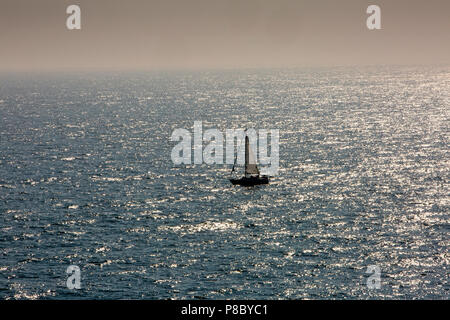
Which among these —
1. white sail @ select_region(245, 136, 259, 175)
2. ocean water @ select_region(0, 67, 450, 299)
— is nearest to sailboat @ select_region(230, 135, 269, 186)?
white sail @ select_region(245, 136, 259, 175)

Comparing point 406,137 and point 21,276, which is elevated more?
point 406,137

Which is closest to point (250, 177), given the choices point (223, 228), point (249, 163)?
point (249, 163)

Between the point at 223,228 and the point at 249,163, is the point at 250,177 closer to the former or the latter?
the point at 249,163

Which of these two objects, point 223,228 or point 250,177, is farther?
point 250,177

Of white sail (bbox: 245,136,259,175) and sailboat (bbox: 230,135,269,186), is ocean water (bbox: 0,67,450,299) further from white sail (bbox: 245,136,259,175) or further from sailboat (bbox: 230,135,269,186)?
white sail (bbox: 245,136,259,175)

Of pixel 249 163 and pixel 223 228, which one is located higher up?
pixel 249 163

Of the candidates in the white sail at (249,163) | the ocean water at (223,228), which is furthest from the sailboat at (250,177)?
the ocean water at (223,228)

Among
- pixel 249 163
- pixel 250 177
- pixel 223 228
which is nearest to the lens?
pixel 223 228

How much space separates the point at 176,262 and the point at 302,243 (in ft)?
68.2
